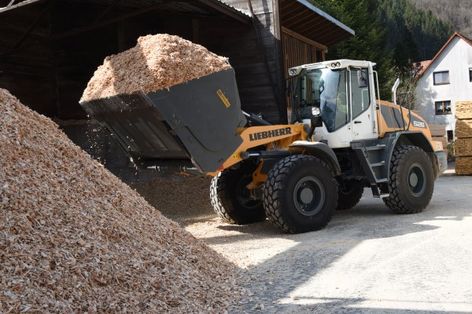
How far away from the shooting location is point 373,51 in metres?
27.7

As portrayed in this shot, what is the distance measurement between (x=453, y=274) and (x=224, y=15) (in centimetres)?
778

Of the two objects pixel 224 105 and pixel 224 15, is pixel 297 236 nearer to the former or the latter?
pixel 224 105

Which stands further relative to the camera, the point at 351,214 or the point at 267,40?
the point at 267,40

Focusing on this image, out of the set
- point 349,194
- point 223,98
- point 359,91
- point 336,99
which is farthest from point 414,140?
point 223,98

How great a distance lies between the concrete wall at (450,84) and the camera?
4178 cm

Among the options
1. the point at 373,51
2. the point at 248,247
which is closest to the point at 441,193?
the point at 248,247

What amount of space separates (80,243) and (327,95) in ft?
17.7

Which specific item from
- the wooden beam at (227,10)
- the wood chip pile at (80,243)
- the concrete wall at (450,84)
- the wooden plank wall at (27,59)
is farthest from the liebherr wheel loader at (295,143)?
the concrete wall at (450,84)

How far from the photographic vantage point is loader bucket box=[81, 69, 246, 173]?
669 centimetres

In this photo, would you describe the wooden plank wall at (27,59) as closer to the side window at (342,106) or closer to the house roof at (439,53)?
the side window at (342,106)

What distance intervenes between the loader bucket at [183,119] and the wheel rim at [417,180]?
353 cm

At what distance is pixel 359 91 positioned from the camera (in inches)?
356

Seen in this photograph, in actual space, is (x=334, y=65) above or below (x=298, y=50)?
below

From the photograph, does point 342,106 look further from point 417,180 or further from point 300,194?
point 417,180
